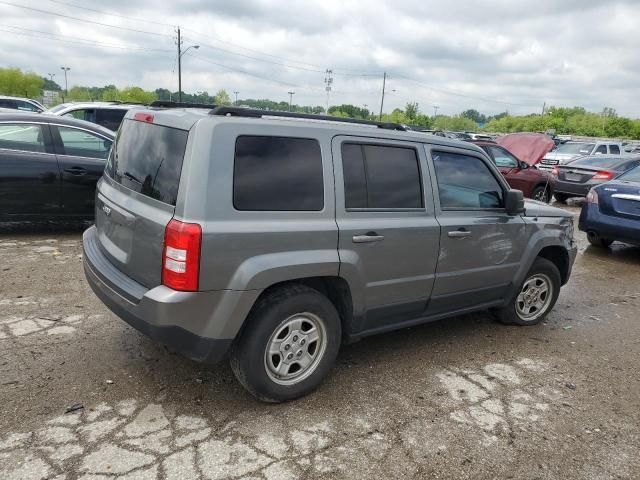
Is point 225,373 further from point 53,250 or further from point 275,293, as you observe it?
point 53,250

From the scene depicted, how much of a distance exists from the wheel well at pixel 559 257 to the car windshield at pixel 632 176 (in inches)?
158

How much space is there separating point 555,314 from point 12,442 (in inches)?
196

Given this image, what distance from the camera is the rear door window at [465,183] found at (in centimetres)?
393

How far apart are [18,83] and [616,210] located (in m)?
86.1

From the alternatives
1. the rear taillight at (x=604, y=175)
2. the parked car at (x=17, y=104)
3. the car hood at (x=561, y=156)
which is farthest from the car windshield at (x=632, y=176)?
the parked car at (x=17, y=104)

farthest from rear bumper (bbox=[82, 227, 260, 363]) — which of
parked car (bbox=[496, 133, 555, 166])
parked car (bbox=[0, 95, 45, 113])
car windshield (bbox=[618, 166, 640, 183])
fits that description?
parked car (bbox=[0, 95, 45, 113])

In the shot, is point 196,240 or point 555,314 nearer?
point 196,240

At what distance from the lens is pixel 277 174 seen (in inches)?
120

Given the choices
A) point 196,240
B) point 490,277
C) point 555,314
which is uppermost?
point 196,240

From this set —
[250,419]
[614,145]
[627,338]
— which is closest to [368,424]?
[250,419]

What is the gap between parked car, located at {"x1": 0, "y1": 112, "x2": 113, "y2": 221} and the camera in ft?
20.7

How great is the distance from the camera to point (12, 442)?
8.91ft

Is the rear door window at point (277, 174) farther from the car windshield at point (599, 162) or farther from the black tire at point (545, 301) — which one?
the car windshield at point (599, 162)

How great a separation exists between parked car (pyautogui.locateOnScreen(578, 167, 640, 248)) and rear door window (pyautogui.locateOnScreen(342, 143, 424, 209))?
5.38 meters
